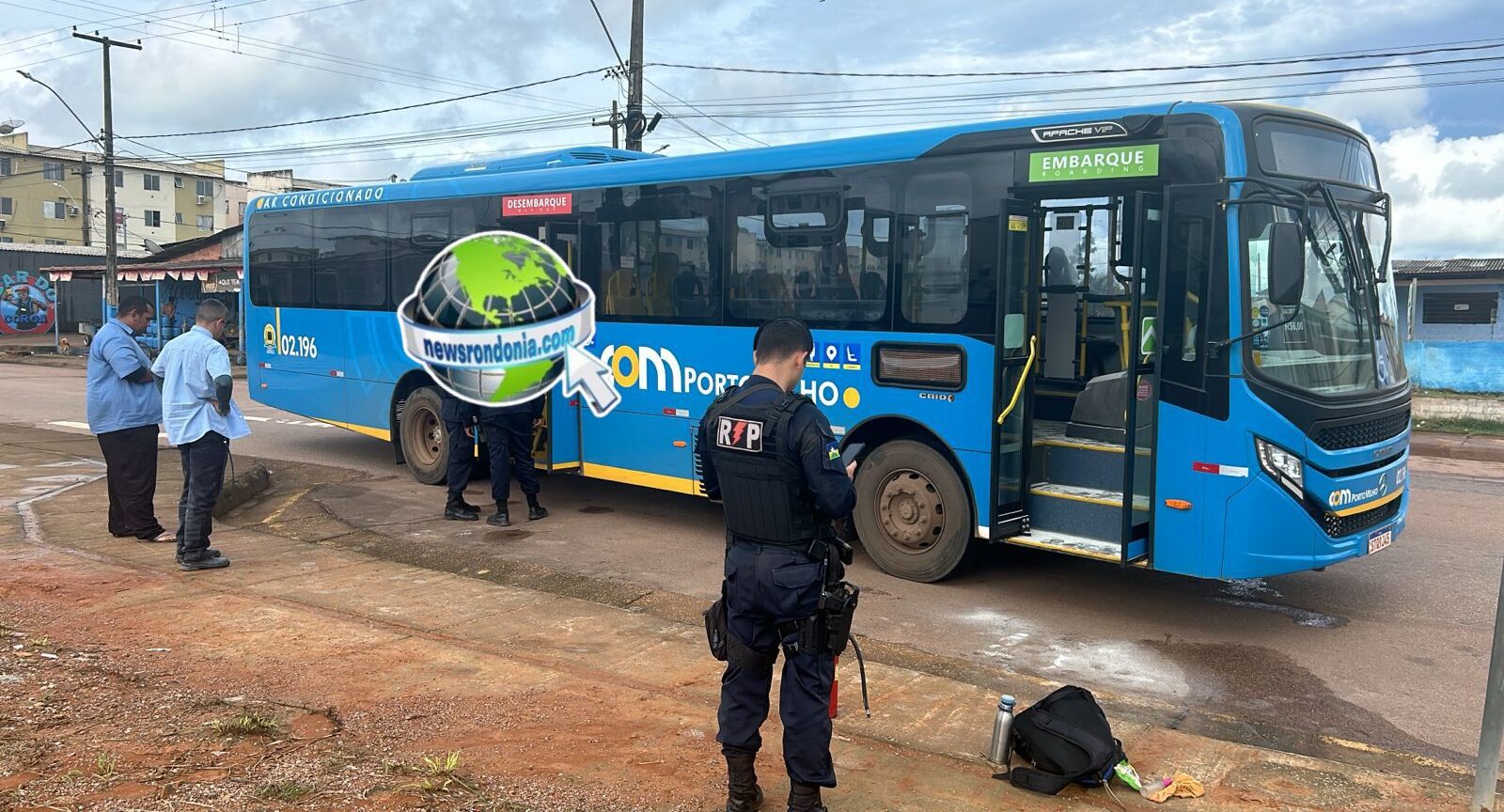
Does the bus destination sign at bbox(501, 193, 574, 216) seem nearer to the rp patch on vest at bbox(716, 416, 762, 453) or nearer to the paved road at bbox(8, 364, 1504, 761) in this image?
the paved road at bbox(8, 364, 1504, 761)

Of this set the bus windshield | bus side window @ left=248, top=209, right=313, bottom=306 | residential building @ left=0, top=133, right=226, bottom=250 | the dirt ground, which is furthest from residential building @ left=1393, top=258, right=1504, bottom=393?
residential building @ left=0, top=133, right=226, bottom=250

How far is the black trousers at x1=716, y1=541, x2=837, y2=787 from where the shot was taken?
3.73 meters

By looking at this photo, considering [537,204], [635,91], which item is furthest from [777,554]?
[635,91]

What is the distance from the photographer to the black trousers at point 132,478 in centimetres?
810

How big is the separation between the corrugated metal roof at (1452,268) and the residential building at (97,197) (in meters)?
65.1

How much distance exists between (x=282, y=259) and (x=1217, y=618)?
35.6 feet

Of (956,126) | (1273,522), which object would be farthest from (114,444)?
(1273,522)

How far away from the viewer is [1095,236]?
7.71 meters

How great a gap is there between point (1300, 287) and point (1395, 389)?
1.38 meters

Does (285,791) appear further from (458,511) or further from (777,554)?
(458,511)

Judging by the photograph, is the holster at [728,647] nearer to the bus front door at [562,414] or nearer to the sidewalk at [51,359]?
the bus front door at [562,414]

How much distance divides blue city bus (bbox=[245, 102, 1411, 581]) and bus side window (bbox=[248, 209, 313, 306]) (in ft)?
12.7

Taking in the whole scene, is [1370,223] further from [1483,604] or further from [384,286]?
[384,286]

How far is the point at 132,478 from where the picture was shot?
26.7 ft
